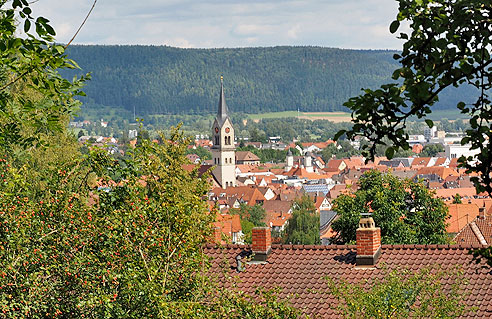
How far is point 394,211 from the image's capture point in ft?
86.7

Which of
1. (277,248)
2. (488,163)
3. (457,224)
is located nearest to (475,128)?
(488,163)

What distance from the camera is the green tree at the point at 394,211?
2628 cm

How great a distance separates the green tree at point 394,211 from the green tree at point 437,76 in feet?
71.5

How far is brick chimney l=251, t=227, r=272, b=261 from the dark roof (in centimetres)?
14

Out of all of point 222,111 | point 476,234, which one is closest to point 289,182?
point 222,111

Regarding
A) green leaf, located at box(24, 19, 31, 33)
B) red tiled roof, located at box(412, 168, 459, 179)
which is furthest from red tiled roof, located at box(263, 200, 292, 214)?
green leaf, located at box(24, 19, 31, 33)

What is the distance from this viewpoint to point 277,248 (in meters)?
15.9

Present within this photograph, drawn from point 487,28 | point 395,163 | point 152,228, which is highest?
point 487,28

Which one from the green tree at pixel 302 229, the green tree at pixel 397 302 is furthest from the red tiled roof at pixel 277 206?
the green tree at pixel 397 302

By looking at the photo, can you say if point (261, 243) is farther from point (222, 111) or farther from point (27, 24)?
point (222, 111)

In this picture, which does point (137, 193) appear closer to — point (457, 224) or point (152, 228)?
point (152, 228)

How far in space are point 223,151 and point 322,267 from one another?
382 ft

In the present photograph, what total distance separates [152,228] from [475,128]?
5268 mm

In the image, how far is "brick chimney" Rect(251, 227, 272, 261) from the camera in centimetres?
1545
